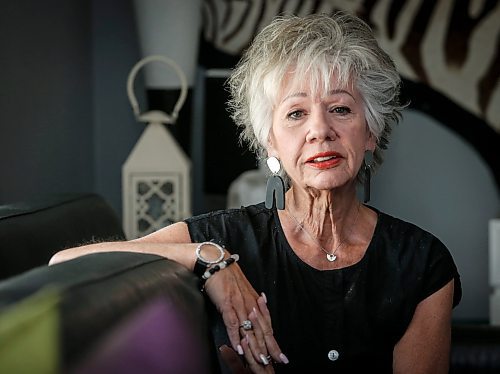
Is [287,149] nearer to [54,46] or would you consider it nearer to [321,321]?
[321,321]

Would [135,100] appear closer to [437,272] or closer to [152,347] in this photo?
[437,272]

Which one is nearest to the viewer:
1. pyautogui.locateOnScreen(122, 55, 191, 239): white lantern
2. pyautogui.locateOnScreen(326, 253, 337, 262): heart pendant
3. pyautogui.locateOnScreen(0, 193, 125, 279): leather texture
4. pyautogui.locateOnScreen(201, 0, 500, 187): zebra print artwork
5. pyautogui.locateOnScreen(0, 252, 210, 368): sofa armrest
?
pyautogui.locateOnScreen(0, 252, 210, 368): sofa armrest

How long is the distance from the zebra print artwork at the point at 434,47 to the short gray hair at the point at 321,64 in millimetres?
2376

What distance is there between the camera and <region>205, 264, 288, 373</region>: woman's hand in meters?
1.27

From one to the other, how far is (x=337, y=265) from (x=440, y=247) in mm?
218

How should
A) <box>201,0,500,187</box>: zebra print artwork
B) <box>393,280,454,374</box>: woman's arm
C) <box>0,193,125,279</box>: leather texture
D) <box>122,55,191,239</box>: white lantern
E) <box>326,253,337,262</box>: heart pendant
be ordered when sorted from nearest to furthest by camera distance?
<box>0,193,125,279</box>: leather texture, <box>393,280,454,374</box>: woman's arm, <box>326,253,337,262</box>: heart pendant, <box>122,55,191,239</box>: white lantern, <box>201,0,500,187</box>: zebra print artwork

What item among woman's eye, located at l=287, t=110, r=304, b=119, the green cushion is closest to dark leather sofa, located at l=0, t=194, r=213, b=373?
the green cushion

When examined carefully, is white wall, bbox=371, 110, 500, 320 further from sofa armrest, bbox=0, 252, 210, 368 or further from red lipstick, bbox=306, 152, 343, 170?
sofa armrest, bbox=0, 252, 210, 368

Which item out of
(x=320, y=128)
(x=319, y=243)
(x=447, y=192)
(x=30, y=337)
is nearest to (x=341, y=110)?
(x=320, y=128)

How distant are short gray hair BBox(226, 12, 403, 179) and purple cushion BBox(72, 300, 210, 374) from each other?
77 centimetres

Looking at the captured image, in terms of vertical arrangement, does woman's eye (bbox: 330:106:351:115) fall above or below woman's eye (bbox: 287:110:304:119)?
above

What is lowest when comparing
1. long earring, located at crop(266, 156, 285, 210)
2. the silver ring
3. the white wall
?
the white wall

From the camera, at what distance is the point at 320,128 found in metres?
1.68

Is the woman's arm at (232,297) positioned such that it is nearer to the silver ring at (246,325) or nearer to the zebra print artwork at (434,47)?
the silver ring at (246,325)
